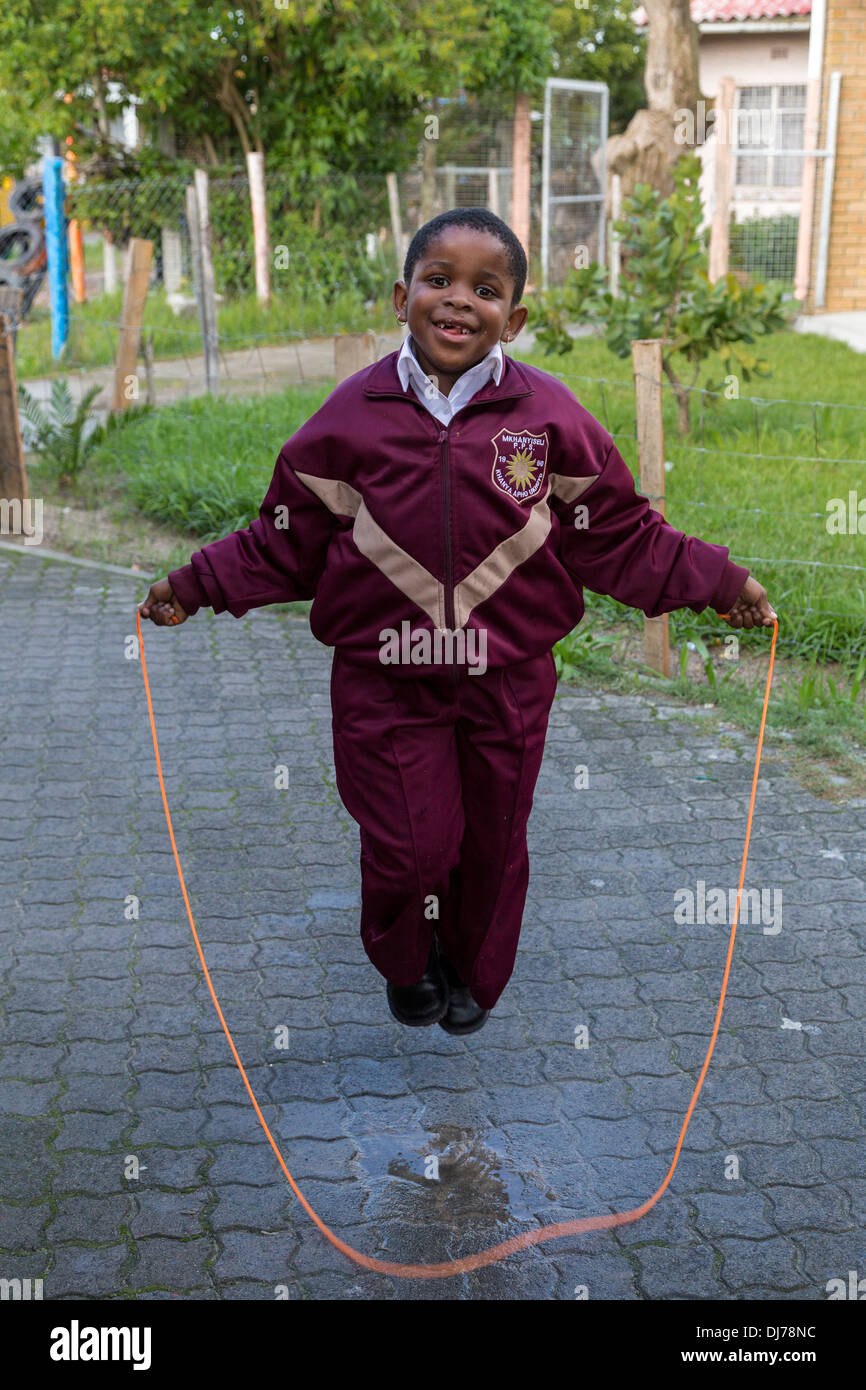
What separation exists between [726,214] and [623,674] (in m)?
11.1

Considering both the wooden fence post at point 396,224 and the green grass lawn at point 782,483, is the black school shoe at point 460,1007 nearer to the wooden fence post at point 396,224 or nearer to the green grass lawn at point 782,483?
the green grass lawn at point 782,483

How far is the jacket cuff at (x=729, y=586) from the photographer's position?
3092mm

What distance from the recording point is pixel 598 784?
17.2 ft

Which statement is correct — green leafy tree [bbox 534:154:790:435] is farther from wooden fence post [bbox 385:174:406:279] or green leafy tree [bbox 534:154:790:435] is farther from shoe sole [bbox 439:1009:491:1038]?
wooden fence post [bbox 385:174:406:279]

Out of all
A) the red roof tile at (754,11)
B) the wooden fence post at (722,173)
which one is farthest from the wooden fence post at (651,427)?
the red roof tile at (754,11)

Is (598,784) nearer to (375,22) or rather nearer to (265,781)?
(265,781)

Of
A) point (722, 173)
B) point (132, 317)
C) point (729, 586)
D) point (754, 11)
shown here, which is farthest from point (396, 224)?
point (729, 586)

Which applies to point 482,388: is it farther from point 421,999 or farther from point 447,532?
point 421,999

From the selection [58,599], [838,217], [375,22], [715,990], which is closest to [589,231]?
[838,217]

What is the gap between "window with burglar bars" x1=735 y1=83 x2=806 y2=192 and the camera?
2647cm

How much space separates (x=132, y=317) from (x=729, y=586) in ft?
24.1

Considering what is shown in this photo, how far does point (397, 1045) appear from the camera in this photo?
3.66m

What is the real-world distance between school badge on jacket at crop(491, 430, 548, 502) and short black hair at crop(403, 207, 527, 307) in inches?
11.4

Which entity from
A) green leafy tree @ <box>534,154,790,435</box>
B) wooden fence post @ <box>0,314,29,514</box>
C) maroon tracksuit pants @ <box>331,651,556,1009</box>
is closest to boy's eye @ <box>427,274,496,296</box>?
maroon tracksuit pants @ <box>331,651,556,1009</box>
